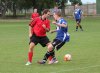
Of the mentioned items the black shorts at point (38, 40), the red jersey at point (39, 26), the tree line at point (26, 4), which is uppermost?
the red jersey at point (39, 26)

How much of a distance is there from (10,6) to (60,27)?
201ft

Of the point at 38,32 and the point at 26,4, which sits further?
the point at 26,4

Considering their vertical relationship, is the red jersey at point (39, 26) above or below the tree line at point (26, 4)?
above

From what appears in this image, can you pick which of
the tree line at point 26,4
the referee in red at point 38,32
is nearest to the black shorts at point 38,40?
the referee in red at point 38,32

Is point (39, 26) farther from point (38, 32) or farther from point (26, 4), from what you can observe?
point (26, 4)

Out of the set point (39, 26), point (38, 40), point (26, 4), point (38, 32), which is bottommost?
point (26, 4)

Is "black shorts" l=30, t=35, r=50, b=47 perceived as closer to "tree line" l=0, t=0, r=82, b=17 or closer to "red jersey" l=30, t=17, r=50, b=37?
"red jersey" l=30, t=17, r=50, b=37

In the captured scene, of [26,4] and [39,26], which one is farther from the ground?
[39,26]

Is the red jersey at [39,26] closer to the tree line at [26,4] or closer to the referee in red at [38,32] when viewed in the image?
the referee in red at [38,32]

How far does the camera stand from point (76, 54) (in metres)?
15.6

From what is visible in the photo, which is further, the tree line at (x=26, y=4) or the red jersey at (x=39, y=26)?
the tree line at (x=26, y=4)

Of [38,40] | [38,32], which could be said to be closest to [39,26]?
[38,32]

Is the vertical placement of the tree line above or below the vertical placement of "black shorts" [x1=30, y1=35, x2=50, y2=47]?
below

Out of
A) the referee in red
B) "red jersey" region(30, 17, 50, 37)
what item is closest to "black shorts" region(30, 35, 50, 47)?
the referee in red
